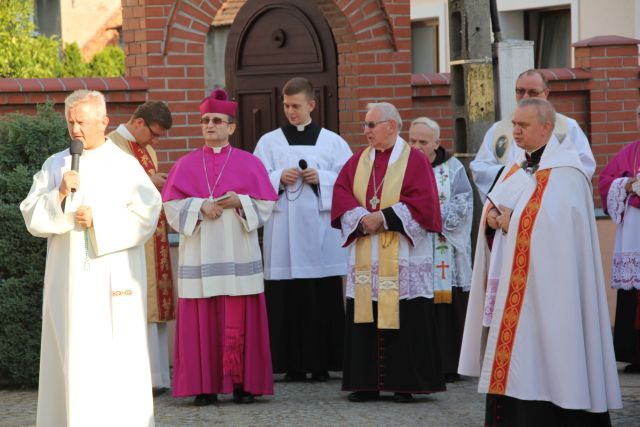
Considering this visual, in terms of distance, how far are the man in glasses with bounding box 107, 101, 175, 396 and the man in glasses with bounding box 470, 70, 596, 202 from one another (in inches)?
87.1

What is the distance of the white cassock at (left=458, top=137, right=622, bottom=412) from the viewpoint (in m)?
7.94

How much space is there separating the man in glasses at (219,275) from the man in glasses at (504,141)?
1.48 m

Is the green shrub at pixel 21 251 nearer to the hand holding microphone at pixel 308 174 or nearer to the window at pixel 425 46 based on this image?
the hand holding microphone at pixel 308 174

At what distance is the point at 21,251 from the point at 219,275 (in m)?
1.66

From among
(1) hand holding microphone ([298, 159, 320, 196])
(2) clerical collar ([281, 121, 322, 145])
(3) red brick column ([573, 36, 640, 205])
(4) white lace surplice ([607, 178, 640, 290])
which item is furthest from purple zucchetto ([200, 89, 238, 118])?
(3) red brick column ([573, 36, 640, 205])

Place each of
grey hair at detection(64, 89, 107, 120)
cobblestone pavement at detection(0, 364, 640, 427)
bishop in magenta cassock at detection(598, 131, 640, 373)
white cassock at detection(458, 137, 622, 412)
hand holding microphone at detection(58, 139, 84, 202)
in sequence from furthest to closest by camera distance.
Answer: bishop in magenta cassock at detection(598, 131, 640, 373) < cobblestone pavement at detection(0, 364, 640, 427) < white cassock at detection(458, 137, 622, 412) < grey hair at detection(64, 89, 107, 120) < hand holding microphone at detection(58, 139, 84, 202)

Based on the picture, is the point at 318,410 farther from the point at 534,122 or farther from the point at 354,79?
the point at 354,79

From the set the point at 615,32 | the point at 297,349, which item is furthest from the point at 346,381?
the point at 615,32

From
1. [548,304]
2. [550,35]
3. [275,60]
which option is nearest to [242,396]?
[548,304]

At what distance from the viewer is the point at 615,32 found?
18.6 m

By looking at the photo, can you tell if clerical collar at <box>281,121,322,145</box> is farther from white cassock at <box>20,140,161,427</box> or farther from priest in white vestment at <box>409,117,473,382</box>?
white cassock at <box>20,140,161,427</box>

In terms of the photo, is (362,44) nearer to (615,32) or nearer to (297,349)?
(297,349)

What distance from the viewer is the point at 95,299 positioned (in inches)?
294

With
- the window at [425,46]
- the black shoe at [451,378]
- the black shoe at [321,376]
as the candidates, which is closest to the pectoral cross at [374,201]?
the black shoe at [321,376]
